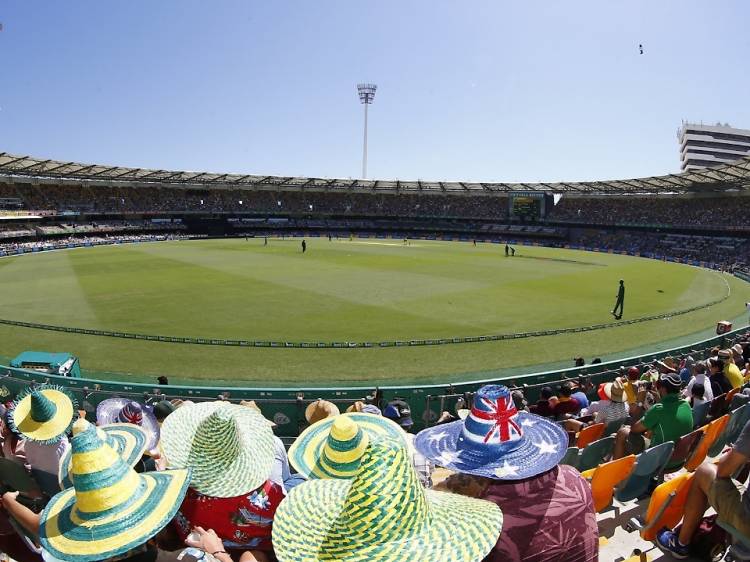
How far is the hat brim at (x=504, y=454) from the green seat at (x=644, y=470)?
264 centimetres

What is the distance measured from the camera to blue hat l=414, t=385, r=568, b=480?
133 inches

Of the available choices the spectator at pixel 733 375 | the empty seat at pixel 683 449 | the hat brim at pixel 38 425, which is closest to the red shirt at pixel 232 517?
the hat brim at pixel 38 425

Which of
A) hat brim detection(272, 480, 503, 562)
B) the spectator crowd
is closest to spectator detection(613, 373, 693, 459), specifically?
the spectator crowd

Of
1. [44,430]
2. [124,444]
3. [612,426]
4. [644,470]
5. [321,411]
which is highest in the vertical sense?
[124,444]

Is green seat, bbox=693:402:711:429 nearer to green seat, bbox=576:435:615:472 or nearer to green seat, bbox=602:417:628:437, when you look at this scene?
green seat, bbox=602:417:628:437

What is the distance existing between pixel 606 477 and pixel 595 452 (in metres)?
1.34

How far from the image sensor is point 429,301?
25516mm

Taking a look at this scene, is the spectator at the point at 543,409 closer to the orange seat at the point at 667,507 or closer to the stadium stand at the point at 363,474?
the stadium stand at the point at 363,474

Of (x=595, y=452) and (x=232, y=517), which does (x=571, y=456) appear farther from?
(x=232, y=517)

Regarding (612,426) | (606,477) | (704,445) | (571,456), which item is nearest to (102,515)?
(606,477)

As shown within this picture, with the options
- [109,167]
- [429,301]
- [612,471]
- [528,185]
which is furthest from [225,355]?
[528,185]

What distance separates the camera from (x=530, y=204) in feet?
271

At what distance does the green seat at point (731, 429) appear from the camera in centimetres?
725

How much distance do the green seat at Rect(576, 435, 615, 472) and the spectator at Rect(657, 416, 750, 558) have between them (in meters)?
2.36
